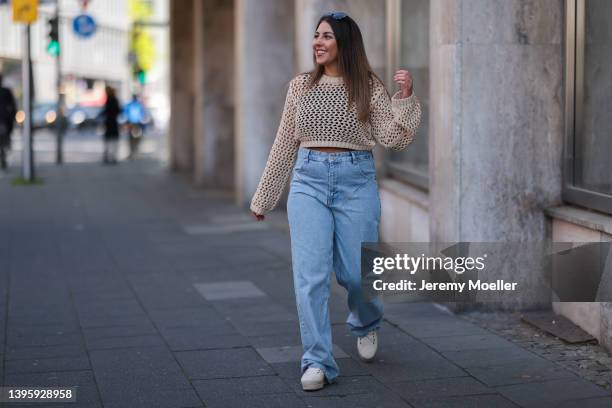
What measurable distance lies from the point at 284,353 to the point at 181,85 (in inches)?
773

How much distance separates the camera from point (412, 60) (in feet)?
39.8

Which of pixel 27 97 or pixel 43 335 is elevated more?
pixel 27 97

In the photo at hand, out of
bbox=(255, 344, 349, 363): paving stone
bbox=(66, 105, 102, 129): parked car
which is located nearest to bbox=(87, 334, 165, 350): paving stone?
bbox=(255, 344, 349, 363): paving stone

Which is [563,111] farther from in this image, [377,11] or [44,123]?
[44,123]

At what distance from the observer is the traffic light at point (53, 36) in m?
26.0

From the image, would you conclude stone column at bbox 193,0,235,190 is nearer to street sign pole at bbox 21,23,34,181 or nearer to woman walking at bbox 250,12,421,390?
Answer: street sign pole at bbox 21,23,34,181

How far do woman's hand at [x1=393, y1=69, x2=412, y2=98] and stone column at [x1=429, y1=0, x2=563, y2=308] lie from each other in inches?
86.3

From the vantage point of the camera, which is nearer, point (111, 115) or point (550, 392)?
point (550, 392)

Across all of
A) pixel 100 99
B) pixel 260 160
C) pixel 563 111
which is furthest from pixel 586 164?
pixel 100 99

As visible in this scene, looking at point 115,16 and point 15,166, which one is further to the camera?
point 115,16

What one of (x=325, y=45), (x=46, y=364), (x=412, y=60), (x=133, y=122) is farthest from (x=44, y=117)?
(x=325, y=45)

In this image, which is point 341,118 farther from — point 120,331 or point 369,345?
point 120,331

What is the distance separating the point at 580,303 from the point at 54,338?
3.40 m

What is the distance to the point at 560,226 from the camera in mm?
8328
